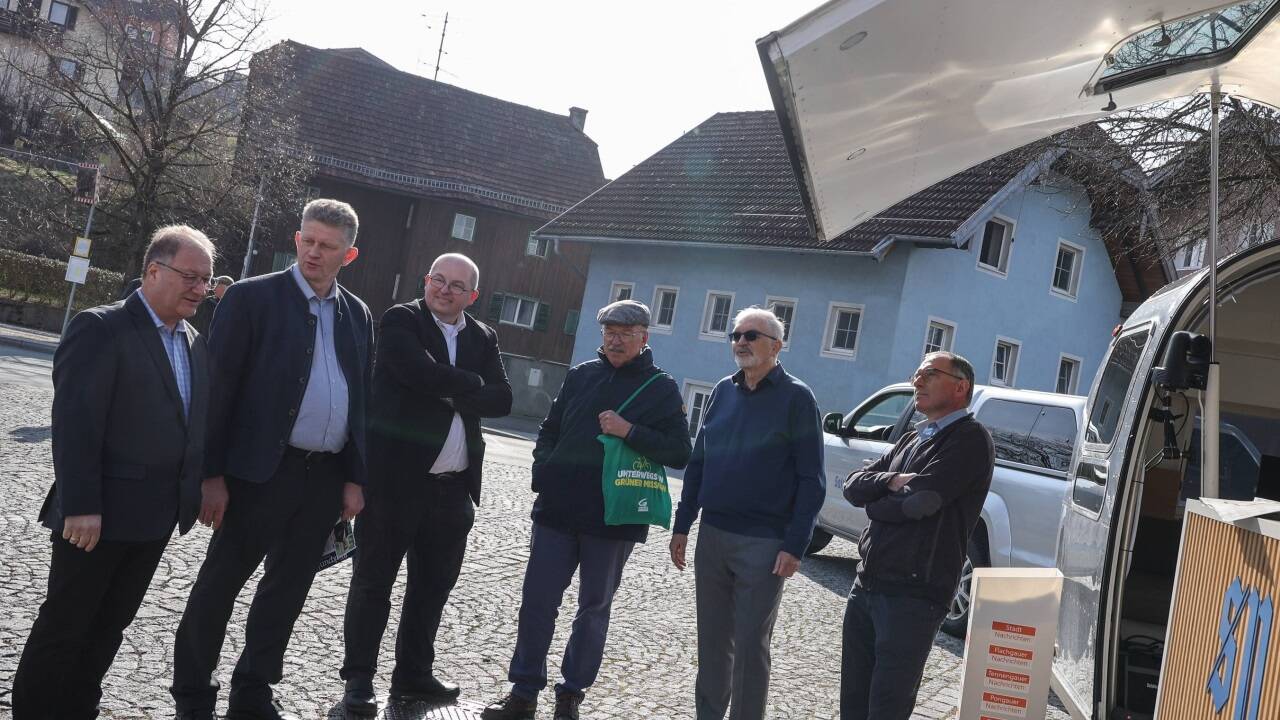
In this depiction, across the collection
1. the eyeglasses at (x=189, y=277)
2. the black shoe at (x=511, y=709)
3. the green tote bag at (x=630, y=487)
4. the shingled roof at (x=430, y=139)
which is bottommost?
the black shoe at (x=511, y=709)

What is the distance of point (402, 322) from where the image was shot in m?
5.58

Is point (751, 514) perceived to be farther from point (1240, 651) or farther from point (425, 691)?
point (1240, 651)

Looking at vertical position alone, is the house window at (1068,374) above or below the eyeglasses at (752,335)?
above

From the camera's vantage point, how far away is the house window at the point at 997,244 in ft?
92.4

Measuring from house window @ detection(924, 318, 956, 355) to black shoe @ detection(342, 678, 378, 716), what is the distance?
22965 millimetres

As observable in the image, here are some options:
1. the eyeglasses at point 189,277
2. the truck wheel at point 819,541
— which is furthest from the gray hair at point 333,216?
the truck wheel at point 819,541

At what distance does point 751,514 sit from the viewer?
→ 5.22 meters

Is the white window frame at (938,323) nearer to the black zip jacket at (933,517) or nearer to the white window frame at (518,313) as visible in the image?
the white window frame at (518,313)

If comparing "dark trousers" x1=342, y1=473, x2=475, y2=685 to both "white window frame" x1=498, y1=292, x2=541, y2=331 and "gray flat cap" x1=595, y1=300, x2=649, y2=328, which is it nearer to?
"gray flat cap" x1=595, y1=300, x2=649, y2=328

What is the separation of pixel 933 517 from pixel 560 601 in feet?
5.95

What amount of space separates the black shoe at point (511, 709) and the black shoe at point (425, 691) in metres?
0.30

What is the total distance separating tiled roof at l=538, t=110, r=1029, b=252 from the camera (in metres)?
25.8

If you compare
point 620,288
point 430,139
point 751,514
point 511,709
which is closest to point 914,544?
point 751,514

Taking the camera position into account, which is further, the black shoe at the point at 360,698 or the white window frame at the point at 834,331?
the white window frame at the point at 834,331
